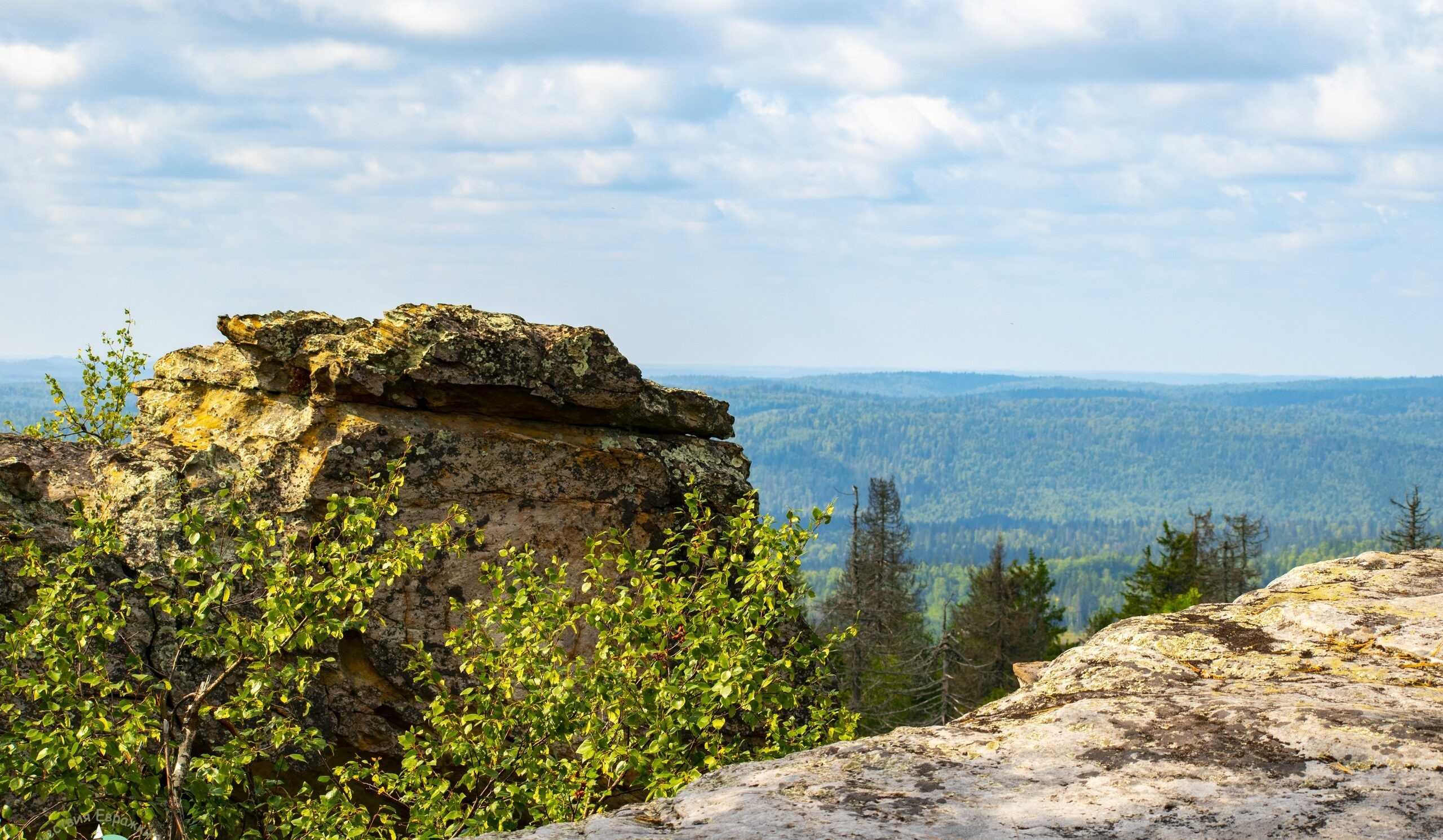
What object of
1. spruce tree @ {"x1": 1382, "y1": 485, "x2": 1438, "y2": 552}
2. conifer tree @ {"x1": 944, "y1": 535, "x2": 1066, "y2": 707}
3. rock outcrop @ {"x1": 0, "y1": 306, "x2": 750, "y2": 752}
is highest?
rock outcrop @ {"x1": 0, "y1": 306, "x2": 750, "y2": 752}

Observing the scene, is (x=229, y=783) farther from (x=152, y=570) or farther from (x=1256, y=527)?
(x=1256, y=527)

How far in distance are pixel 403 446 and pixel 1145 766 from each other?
10.6 m

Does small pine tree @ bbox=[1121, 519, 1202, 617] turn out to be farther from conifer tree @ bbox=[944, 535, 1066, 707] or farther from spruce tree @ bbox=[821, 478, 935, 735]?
spruce tree @ bbox=[821, 478, 935, 735]

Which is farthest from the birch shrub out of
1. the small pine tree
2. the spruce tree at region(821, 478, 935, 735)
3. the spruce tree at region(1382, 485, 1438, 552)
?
the spruce tree at region(1382, 485, 1438, 552)

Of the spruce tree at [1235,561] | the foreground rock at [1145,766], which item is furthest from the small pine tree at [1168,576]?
the foreground rock at [1145,766]

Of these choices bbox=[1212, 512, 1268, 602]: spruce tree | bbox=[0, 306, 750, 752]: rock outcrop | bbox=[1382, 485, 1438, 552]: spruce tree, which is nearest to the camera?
bbox=[0, 306, 750, 752]: rock outcrop

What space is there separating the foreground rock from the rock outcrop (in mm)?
7903

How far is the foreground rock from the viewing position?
5652 mm

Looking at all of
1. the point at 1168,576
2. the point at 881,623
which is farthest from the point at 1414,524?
the point at 881,623

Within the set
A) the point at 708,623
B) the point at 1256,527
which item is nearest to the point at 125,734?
the point at 708,623

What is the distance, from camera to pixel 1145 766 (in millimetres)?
6391

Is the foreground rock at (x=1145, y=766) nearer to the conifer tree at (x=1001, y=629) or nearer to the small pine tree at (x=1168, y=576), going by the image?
the conifer tree at (x=1001, y=629)

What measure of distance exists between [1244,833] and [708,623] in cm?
549

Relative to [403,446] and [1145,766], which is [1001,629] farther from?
[1145,766]
